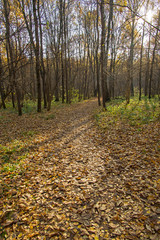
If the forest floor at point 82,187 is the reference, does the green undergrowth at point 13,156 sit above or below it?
above

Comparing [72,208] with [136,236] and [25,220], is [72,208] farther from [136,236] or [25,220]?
[136,236]

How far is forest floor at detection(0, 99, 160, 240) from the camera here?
121 inches

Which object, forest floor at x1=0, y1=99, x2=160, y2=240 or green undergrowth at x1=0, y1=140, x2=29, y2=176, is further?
green undergrowth at x1=0, y1=140, x2=29, y2=176

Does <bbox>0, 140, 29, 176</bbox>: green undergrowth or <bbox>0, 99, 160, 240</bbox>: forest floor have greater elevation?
<bbox>0, 140, 29, 176</bbox>: green undergrowth

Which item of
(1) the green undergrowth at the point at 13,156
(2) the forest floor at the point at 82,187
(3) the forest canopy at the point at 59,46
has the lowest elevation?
A: (2) the forest floor at the point at 82,187

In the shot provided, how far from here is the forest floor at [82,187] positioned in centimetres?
308

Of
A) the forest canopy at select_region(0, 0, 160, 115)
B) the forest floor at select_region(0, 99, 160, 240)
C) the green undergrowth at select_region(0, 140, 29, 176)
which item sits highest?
the forest canopy at select_region(0, 0, 160, 115)

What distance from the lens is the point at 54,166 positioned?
215 inches

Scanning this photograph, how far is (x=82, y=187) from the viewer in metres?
4.29

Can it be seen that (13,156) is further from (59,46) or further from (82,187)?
(59,46)

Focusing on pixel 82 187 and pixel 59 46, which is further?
pixel 59 46

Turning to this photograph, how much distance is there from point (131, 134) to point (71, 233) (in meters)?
5.85

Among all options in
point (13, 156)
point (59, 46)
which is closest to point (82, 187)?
point (13, 156)

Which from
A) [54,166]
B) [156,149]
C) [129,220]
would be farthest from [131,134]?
[129,220]
